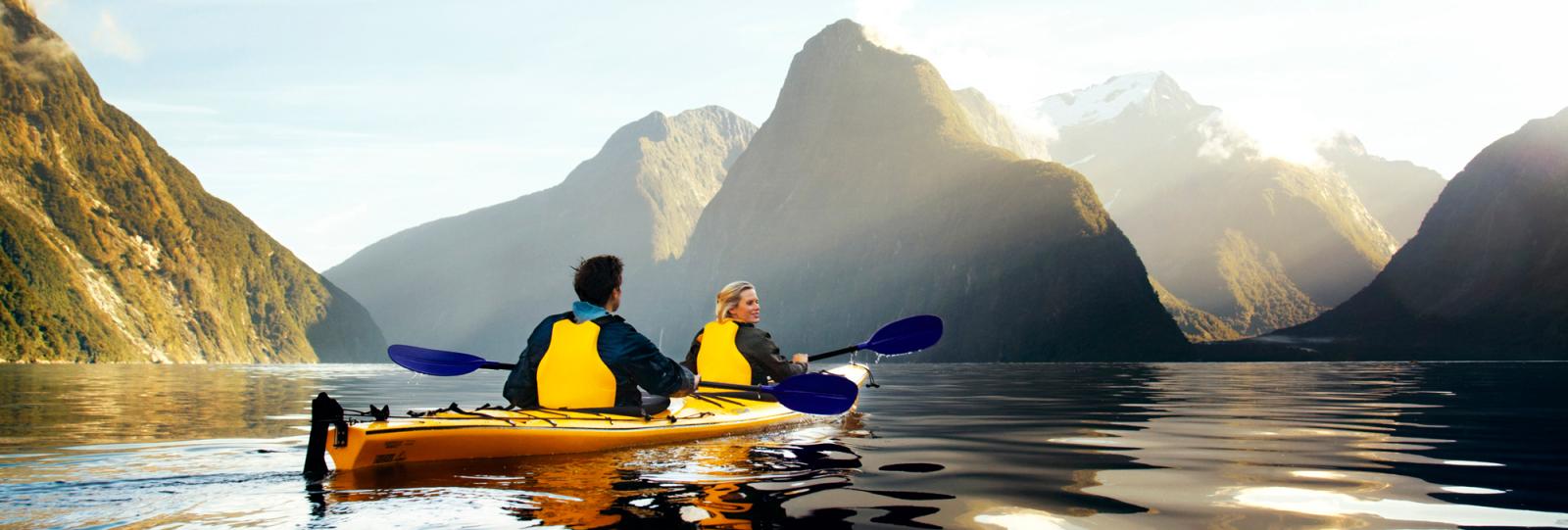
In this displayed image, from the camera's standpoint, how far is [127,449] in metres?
12.5

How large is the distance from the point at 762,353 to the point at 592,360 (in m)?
3.36

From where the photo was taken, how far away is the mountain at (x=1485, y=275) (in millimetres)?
126000

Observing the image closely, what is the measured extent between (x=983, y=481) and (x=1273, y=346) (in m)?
143

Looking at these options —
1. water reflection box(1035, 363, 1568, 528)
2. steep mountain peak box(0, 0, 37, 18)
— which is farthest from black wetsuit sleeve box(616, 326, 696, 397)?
steep mountain peak box(0, 0, 37, 18)

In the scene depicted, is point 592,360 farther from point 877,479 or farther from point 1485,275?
point 1485,275

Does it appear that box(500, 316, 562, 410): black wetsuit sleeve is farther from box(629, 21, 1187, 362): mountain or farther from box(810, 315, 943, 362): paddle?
box(629, 21, 1187, 362): mountain

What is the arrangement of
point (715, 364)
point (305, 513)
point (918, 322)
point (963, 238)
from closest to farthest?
point (305, 513) → point (715, 364) → point (918, 322) → point (963, 238)

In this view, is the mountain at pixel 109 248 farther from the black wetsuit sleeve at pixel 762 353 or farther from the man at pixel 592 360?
the man at pixel 592 360

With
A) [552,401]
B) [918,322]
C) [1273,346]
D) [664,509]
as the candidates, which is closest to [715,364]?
[552,401]

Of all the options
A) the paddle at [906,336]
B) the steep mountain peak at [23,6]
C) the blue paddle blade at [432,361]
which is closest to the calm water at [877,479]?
the paddle at [906,336]

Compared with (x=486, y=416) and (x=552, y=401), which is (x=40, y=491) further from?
(x=552, y=401)

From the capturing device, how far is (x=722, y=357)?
541 inches

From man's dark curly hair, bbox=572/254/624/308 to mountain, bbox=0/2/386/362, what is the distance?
123842 mm

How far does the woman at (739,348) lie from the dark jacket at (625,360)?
2.60 meters
